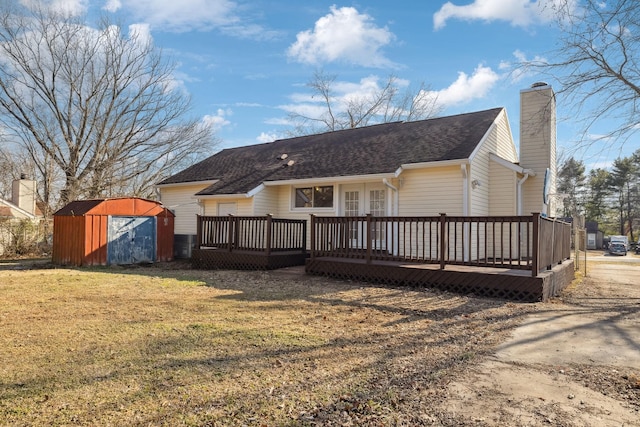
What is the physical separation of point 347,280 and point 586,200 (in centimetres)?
5039

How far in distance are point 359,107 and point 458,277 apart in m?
26.5

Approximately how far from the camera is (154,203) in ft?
48.1

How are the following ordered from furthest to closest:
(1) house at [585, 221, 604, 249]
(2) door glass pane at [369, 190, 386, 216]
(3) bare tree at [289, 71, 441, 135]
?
(1) house at [585, 221, 604, 249] < (3) bare tree at [289, 71, 441, 135] < (2) door glass pane at [369, 190, 386, 216]

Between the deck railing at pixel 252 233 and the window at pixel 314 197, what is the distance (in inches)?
46.0

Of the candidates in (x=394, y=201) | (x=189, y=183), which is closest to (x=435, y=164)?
(x=394, y=201)

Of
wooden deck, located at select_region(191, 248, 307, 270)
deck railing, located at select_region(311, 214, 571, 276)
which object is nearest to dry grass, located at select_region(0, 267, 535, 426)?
deck railing, located at select_region(311, 214, 571, 276)

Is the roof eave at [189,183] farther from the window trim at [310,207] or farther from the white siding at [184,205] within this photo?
the window trim at [310,207]

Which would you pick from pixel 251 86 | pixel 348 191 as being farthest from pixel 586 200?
pixel 348 191

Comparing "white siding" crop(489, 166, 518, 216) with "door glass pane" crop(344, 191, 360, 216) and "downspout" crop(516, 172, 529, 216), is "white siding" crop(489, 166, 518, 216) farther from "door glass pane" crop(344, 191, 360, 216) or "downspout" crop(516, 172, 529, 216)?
"door glass pane" crop(344, 191, 360, 216)

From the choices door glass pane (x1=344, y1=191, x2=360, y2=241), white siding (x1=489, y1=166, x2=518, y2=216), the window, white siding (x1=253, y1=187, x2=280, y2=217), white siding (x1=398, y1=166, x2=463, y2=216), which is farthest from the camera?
white siding (x1=253, y1=187, x2=280, y2=217)

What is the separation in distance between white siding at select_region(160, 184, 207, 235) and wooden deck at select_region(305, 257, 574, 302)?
28.7 ft

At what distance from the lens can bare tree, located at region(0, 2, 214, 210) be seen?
2394cm

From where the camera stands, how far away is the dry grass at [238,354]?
2.89 m

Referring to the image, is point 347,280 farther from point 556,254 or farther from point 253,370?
point 253,370
